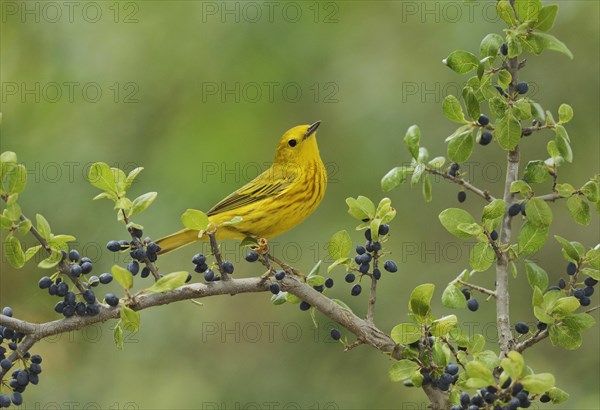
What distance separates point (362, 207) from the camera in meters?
3.03

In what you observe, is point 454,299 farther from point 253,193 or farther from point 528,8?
point 253,193

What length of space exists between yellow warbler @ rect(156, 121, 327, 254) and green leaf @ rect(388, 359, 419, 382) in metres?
1.66

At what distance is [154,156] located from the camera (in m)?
6.59

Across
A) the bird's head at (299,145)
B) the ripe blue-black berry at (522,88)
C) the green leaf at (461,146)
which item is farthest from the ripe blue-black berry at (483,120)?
the bird's head at (299,145)

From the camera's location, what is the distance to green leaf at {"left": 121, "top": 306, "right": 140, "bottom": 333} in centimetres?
268

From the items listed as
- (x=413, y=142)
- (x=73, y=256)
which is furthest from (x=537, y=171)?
(x=73, y=256)

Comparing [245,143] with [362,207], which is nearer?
[362,207]

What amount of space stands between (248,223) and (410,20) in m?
3.01

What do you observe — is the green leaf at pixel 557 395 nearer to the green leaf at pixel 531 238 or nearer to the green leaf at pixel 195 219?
the green leaf at pixel 531 238

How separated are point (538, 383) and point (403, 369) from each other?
53 cm

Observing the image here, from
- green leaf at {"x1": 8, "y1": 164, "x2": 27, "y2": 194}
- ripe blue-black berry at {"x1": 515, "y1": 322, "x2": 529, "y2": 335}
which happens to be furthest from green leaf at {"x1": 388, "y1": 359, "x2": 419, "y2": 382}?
green leaf at {"x1": 8, "y1": 164, "x2": 27, "y2": 194}

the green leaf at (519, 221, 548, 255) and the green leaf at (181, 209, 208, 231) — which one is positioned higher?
the green leaf at (519, 221, 548, 255)

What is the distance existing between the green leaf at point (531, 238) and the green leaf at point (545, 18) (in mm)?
666

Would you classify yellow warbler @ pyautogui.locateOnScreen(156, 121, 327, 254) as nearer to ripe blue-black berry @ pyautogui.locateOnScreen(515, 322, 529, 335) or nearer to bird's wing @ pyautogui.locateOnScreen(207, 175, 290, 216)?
bird's wing @ pyautogui.locateOnScreen(207, 175, 290, 216)
